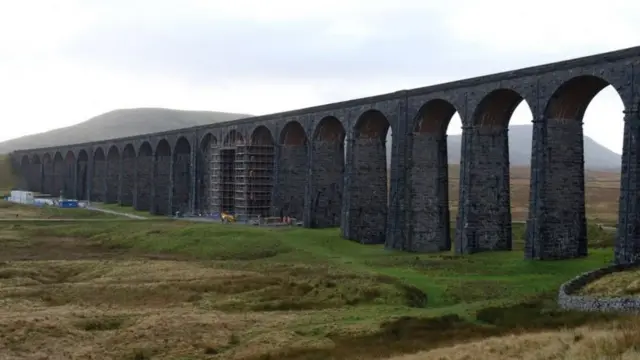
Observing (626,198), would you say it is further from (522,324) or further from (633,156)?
(522,324)

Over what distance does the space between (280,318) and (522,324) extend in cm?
1028

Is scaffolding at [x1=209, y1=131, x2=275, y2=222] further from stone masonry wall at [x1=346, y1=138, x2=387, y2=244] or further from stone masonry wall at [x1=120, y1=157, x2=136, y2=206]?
stone masonry wall at [x1=120, y1=157, x2=136, y2=206]

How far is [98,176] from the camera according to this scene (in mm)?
115062

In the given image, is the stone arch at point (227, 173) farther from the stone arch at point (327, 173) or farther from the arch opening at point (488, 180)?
the arch opening at point (488, 180)

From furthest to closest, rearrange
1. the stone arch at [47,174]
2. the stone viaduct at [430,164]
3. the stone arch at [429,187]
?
the stone arch at [47,174] < the stone arch at [429,187] < the stone viaduct at [430,164]

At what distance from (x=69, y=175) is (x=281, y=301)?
104 metres

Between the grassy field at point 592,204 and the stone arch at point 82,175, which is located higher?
the stone arch at point 82,175

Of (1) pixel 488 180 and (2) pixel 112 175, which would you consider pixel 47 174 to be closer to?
(2) pixel 112 175

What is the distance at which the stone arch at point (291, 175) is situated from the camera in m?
68.6

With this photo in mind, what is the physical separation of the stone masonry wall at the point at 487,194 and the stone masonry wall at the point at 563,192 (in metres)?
5.63

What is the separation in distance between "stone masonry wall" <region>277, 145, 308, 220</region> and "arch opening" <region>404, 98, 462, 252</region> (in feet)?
64.5

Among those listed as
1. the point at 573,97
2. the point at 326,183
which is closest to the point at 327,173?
the point at 326,183

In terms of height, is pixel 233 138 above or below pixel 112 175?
above

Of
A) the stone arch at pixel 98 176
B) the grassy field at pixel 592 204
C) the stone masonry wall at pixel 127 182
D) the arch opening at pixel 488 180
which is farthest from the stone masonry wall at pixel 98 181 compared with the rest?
the arch opening at pixel 488 180
